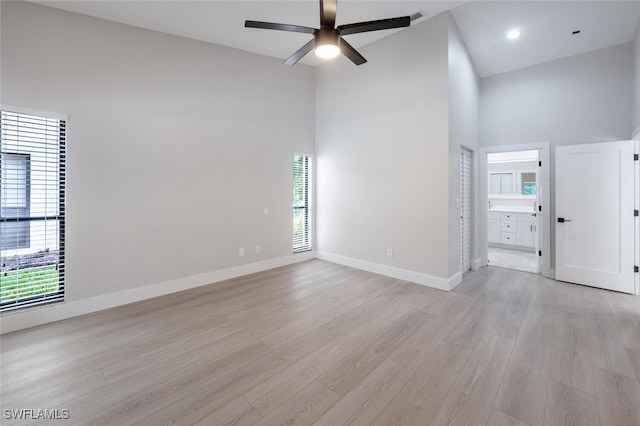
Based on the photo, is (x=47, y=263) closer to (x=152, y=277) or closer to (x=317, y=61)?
(x=152, y=277)

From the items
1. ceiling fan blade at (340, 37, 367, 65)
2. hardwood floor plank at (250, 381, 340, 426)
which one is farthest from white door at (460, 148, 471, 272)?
hardwood floor plank at (250, 381, 340, 426)

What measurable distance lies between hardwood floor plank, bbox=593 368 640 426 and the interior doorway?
410 cm

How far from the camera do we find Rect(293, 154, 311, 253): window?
5375 millimetres

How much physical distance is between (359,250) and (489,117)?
3545mm

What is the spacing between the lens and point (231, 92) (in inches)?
170

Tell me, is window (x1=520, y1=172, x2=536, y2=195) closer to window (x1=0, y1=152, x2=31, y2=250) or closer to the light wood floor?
the light wood floor

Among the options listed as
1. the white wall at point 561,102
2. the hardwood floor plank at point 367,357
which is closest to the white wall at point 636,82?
the white wall at point 561,102

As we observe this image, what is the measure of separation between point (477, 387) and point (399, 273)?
2.36 meters

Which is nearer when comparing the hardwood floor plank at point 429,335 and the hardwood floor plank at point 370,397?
the hardwood floor plank at point 370,397

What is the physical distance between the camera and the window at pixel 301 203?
17.6 feet

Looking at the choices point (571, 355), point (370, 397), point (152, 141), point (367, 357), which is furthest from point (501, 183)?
point (152, 141)

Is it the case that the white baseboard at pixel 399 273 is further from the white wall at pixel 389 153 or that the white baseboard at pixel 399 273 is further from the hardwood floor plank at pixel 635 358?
the hardwood floor plank at pixel 635 358

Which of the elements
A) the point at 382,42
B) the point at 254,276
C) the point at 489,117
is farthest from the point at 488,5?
the point at 254,276

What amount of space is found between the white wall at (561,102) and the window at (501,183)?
290 cm
